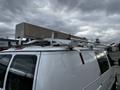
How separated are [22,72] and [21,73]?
2 centimetres

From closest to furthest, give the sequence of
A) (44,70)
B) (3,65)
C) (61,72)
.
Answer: (44,70)
(61,72)
(3,65)

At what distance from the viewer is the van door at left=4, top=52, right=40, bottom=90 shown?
2.16 metres

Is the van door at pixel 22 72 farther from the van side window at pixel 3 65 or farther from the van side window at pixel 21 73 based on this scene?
the van side window at pixel 3 65

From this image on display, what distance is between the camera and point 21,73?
231 centimetres

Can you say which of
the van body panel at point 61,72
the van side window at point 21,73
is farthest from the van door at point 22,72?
the van body panel at point 61,72

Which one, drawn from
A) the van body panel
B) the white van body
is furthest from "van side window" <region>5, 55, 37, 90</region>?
the van body panel

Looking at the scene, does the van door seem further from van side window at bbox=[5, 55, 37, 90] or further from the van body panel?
the van body panel

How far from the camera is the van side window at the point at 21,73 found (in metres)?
2.17

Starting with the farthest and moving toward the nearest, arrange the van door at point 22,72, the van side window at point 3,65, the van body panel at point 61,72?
the van side window at point 3,65
the van door at point 22,72
the van body panel at point 61,72

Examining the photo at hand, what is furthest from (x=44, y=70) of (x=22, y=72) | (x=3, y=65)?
(x=3, y=65)

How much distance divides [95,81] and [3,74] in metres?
1.80

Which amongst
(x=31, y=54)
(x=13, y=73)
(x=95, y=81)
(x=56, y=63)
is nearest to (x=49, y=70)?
(x=56, y=63)

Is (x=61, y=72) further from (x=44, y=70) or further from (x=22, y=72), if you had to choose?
(x=22, y=72)

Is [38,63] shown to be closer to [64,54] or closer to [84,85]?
[64,54]
